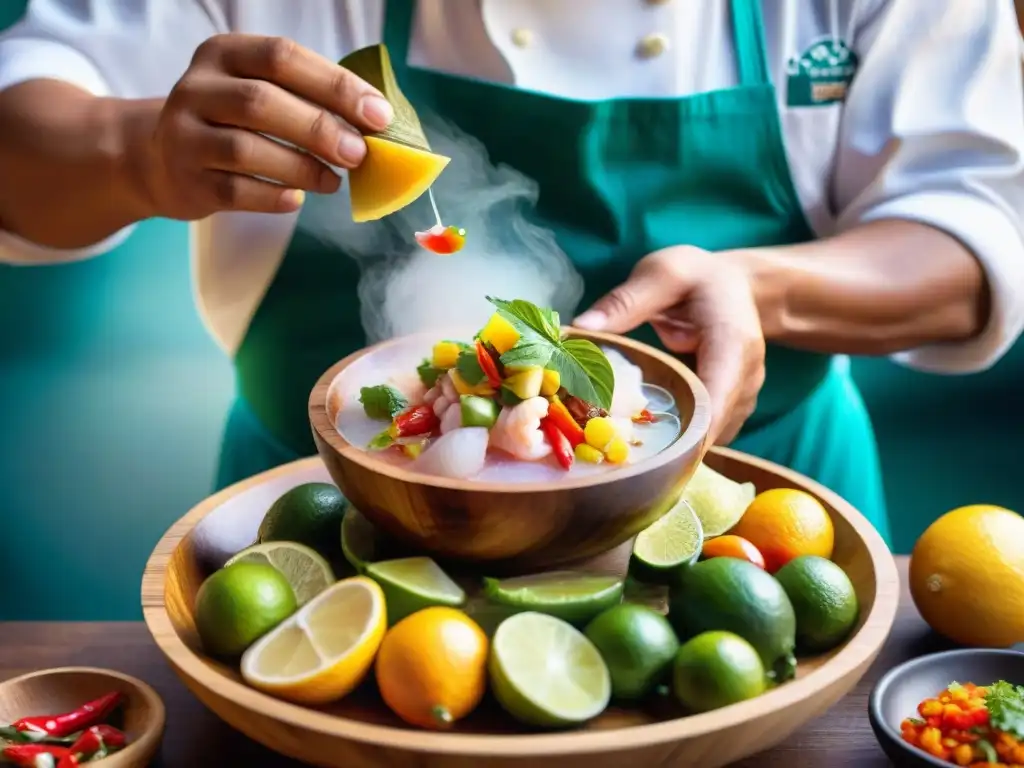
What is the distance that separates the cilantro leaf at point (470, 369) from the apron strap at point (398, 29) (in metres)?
0.87

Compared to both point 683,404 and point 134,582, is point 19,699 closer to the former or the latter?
point 683,404

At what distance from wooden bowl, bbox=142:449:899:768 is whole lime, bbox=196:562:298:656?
22 millimetres

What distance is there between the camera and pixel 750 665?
0.94m

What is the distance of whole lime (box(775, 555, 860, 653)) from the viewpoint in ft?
3.43

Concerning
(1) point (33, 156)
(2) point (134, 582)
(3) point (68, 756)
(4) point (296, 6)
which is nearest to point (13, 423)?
(2) point (134, 582)

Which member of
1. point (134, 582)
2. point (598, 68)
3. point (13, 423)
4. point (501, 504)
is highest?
point (598, 68)

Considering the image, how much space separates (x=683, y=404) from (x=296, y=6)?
1.05m

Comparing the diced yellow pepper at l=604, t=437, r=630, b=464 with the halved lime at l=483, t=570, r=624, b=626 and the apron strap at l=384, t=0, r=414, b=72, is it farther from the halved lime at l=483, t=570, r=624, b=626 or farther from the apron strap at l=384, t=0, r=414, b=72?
the apron strap at l=384, t=0, r=414, b=72

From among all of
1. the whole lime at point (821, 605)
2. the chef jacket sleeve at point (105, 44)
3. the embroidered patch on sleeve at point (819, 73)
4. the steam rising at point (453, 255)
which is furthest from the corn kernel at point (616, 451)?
the chef jacket sleeve at point (105, 44)

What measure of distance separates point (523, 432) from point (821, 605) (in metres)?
0.33

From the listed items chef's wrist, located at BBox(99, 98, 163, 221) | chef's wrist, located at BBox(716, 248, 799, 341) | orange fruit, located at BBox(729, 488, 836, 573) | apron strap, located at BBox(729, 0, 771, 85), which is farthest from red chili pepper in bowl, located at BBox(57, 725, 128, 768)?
apron strap, located at BBox(729, 0, 771, 85)

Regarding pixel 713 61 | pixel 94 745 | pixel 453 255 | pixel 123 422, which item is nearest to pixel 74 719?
pixel 94 745

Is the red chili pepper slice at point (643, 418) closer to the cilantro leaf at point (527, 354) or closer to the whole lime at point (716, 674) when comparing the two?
the cilantro leaf at point (527, 354)

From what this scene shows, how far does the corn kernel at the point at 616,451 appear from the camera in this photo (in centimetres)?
107
